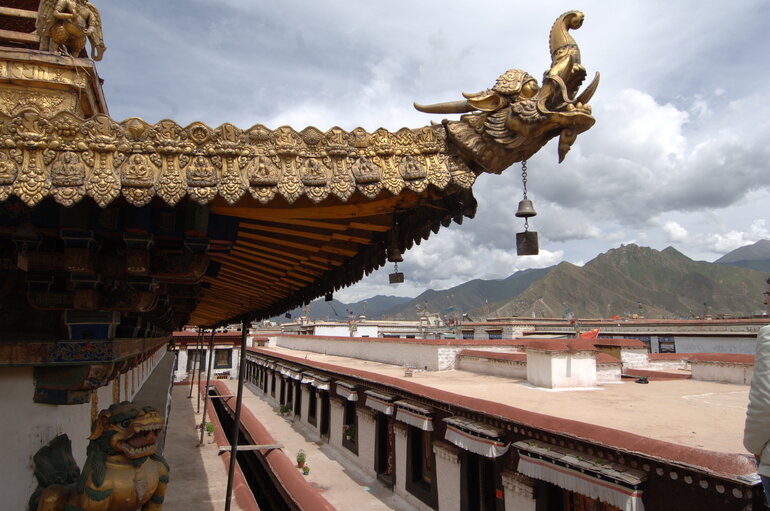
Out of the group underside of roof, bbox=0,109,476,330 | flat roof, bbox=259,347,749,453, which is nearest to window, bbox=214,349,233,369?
flat roof, bbox=259,347,749,453

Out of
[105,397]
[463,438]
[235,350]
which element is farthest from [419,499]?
[235,350]

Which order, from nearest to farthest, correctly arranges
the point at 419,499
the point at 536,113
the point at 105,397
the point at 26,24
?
1. the point at 536,113
2. the point at 105,397
3. the point at 26,24
4. the point at 419,499

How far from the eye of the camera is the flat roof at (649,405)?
21.8ft

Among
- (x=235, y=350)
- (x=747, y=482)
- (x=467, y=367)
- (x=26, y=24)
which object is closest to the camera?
(x=747, y=482)

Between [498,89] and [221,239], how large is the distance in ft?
6.05

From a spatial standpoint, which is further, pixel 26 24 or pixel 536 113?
pixel 26 24

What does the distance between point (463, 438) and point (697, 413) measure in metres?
4.10

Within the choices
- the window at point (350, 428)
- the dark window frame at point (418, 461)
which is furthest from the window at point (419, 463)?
the window at point (350, 428)

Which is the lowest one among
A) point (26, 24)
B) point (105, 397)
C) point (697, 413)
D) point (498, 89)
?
point (697, 413)

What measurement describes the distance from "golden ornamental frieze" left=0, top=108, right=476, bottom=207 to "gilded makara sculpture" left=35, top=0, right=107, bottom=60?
3616 mm

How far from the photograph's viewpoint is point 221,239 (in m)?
2.91

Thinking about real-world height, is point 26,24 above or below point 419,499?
above

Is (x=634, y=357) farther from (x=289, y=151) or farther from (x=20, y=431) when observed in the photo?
(x=20, y=431)

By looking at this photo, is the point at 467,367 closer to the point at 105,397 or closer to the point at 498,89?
the point at 105,397
